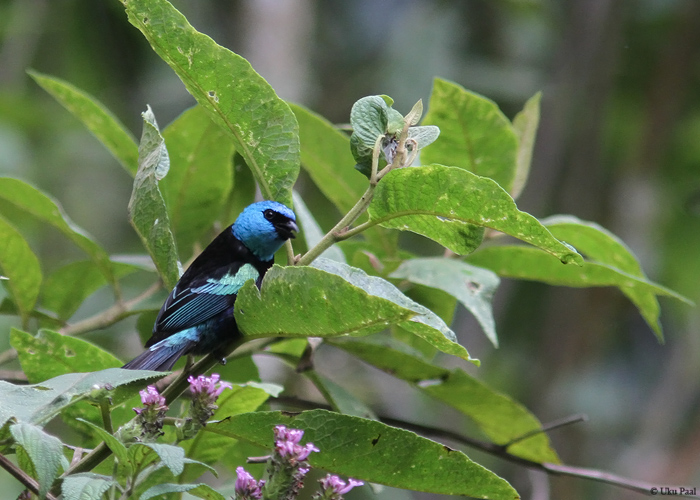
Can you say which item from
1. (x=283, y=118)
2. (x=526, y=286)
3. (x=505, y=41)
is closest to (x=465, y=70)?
(x=505, y=41)

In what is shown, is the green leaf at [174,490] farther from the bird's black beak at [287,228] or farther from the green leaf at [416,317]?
the bird's black beak at [287,228]

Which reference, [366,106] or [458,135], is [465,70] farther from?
[366,106]

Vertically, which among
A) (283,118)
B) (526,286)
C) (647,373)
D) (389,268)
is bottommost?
(647,373)

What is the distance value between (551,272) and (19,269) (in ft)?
5.02

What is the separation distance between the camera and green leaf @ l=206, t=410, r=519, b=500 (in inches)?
53.5

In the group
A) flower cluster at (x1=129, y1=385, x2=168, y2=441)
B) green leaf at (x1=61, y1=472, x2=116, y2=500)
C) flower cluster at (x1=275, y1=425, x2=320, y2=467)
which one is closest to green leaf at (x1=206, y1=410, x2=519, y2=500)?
flower cluster at (x1=275, y1=425, x2=320, y2=467)

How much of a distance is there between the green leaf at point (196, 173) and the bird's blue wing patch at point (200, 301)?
0.56 feet

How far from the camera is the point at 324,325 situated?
131cm

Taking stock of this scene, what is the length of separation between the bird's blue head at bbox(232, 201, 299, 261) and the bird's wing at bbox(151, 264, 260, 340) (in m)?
0.15

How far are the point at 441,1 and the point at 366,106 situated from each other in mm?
5662

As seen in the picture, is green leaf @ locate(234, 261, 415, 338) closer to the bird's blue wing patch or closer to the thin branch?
the bird's blue wing patch

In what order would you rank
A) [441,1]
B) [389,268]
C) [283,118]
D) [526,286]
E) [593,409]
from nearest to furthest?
[283,118], [389,268], [593,409], [526,286], [441,1]

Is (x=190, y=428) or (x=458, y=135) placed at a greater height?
(x=458, y=135)

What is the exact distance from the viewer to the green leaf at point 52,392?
114 centimetres
